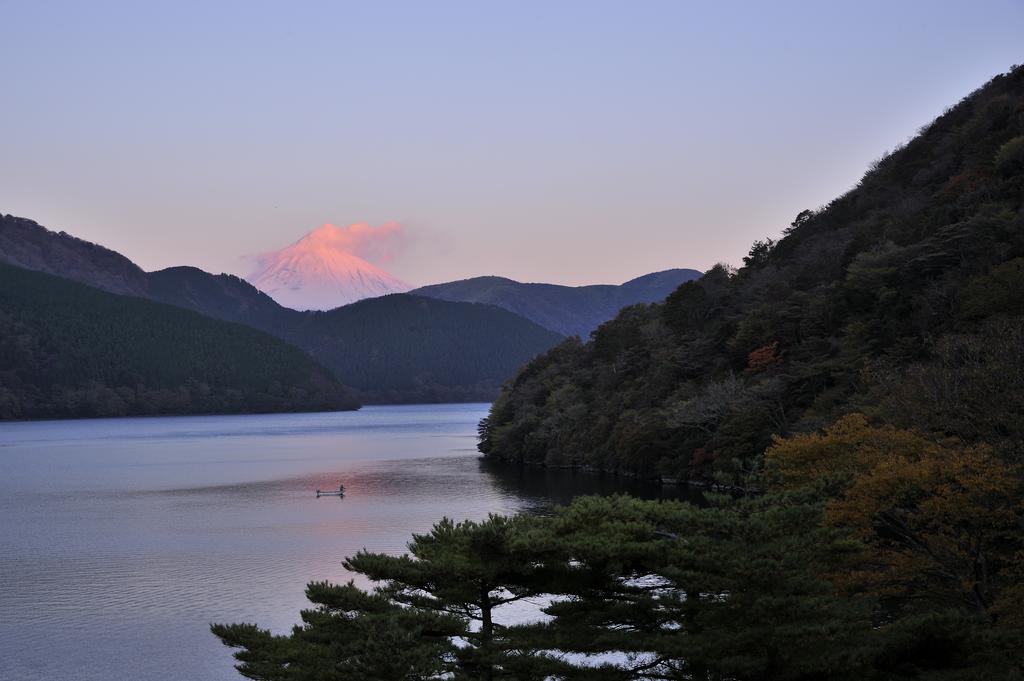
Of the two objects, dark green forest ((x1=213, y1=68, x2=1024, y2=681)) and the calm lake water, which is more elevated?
dark green forest ((x1=213, y1=68, x2=1024, y2=681))

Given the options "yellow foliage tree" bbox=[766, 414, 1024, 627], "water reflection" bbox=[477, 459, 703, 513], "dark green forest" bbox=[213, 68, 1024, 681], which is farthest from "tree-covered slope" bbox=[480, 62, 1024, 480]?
"yellow foliage tree" bbox=[766, 414, 1024, 627]

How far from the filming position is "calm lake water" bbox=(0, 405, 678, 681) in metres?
31.5

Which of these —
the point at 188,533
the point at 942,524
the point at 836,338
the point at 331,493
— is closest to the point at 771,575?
the point at 942,524

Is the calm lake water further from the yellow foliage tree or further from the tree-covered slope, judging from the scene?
the yellow foliage tree

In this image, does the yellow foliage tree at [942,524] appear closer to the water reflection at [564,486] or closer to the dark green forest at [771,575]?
the dark green forest at [771,575]

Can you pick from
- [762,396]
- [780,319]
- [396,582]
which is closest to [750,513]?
[396,582]

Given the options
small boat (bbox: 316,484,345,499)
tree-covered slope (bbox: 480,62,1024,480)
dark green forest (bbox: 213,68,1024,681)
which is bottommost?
small boat (bbox: 316,484,345,499)

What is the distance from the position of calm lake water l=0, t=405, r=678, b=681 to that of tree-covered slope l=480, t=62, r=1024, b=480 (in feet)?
20.3

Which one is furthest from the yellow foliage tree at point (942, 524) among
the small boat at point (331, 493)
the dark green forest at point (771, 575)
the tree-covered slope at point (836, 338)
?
the small boat at point (331, 493)

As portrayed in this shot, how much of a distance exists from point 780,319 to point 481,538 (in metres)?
59.7

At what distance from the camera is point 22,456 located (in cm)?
12019

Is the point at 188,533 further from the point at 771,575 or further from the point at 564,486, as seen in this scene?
the point at 771,575

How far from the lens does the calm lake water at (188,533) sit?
31469mm

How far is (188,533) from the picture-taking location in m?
55.7
